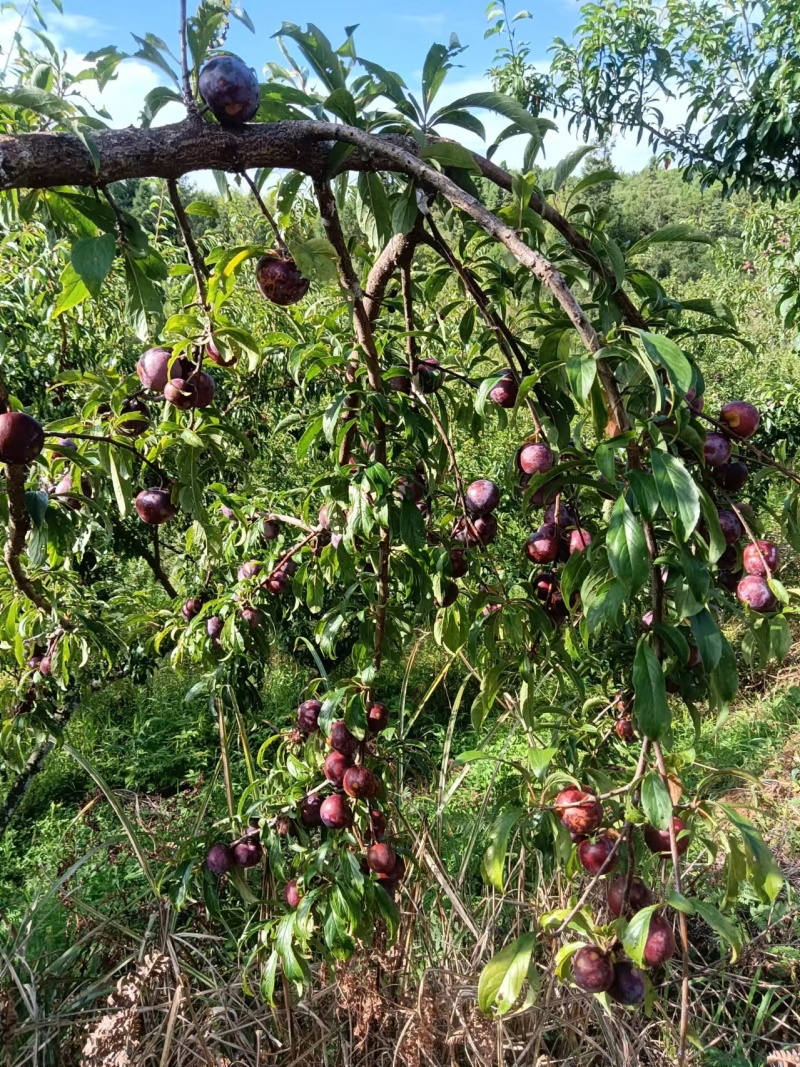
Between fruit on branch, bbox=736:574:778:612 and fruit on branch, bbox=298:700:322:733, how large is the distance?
88 cm

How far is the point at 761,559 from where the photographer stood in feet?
2.55

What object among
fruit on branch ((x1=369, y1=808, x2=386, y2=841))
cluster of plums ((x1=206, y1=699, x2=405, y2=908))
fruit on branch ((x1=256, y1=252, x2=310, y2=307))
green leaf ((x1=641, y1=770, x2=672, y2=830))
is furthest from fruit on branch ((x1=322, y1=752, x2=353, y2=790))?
fruit on branch ((x1=256, y1=252, x2=310, y2=307))

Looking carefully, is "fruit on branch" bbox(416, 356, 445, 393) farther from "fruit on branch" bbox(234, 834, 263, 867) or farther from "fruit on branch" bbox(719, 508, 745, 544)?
"fruit on branch" bbox(234, 834, 263, 867)

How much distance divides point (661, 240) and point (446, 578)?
56 cm

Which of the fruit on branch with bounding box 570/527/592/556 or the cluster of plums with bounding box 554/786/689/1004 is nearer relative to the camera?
the cluster of plums with bounding box 554/786/689/1004

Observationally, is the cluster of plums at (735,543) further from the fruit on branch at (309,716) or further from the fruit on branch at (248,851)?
the fruit on branch at (248,851)

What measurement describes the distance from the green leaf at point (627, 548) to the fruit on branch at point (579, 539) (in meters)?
0.30

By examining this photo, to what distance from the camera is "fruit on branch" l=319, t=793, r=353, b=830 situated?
1224mm

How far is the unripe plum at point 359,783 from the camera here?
3.95 feet

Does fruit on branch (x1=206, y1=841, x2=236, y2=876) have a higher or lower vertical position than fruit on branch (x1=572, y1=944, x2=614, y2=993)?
lower

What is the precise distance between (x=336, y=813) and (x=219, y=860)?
310mm

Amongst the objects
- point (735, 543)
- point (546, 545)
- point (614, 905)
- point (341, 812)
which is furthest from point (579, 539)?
point (341, 812)

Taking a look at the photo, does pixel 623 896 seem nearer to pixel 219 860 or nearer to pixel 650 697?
pixel 650 697

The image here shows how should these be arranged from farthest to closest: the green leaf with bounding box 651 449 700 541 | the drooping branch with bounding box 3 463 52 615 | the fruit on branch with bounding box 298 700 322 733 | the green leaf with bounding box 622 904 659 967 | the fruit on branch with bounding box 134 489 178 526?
the fruit on branch with bounding box 298 700 322 733, the fruit on branch with bounding box 134 489 178 526, the drooping branch with bounding box 3 463 52 615, the green leaf with bounding box 622 904 659 967, the green leaf with bounding box 651 449 700 541
